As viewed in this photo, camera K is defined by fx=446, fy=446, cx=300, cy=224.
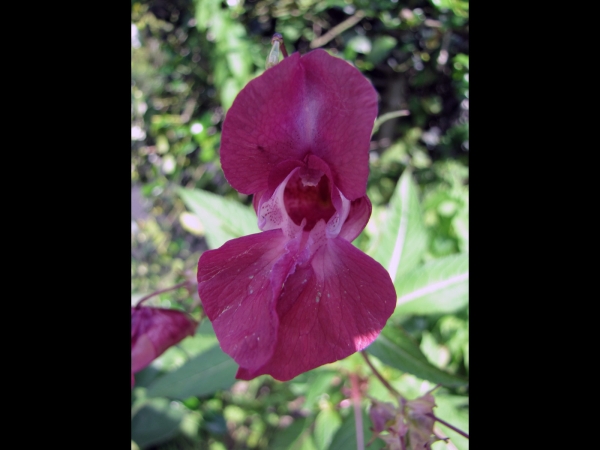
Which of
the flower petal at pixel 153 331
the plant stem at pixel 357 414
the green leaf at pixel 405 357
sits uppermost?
the flower petal at pixel 153 331

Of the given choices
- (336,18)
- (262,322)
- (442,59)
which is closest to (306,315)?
(262,322)

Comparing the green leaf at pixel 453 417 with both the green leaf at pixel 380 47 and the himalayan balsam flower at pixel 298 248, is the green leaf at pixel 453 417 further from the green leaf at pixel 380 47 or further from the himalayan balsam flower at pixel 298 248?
the green leaf at pixel 380 47

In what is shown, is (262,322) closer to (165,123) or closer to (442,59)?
(442,59)

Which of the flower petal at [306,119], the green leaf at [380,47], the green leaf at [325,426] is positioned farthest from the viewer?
the green leaf at [380,47]

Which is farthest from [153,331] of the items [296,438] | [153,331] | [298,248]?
[296,438]

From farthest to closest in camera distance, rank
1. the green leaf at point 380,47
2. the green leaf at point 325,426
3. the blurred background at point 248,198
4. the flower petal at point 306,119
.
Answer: the green leaf at point 380,47 < the green leaf at point 325,426 < the blurred background at point 248,198 < the flower petal at point 306,119

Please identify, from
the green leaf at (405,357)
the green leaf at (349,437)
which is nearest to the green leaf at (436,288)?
the green leaf at (405,357)

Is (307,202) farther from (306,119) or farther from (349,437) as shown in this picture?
(349,437)
